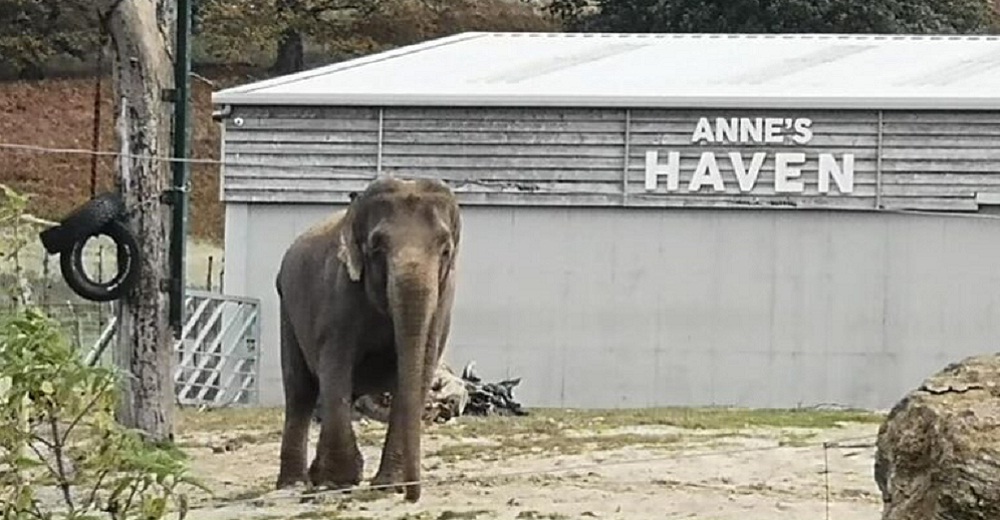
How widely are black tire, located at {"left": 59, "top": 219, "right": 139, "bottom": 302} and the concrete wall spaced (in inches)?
408

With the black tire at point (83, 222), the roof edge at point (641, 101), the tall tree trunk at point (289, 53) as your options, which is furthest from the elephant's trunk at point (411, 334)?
the tall tree trunk at point (289, 53)

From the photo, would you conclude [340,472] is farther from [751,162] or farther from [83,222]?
[751,162]

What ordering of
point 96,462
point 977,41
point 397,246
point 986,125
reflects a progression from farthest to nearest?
1. point 977,41
2. point 986,125
3. point 397,246
4. point 96,462

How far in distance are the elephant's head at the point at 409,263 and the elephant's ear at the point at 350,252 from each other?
0.06m

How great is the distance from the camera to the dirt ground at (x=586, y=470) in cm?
1048

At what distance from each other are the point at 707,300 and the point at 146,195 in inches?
427

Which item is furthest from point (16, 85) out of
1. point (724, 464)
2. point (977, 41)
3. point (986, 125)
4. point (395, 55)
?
point (724, 464)

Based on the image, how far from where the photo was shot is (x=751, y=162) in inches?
883

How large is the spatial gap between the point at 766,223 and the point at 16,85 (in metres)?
26.4

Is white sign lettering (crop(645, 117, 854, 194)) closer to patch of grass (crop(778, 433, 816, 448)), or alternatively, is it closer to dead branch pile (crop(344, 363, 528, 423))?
dead branch pile (crop(344, 363, 528, 423))

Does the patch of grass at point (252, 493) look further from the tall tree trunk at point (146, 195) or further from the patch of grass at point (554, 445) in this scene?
the patch of grass at point (554, 445)

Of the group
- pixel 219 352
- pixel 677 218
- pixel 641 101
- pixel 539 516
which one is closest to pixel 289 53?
pixel 219 352

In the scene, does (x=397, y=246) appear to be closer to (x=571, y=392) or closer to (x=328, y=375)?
(x=328, y=375)

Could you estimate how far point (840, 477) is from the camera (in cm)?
1217
